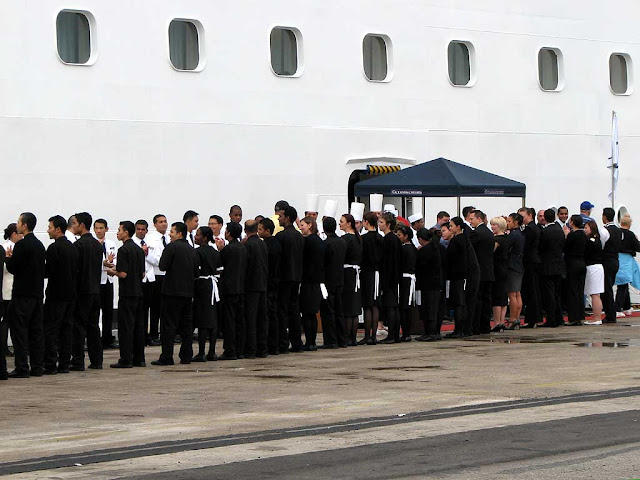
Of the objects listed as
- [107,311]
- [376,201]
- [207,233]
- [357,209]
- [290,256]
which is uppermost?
[376,201]

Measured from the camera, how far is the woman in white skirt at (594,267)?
20.4m

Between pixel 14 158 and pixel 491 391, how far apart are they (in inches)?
336

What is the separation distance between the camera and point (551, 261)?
19969 mm

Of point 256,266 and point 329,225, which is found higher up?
point 329,225

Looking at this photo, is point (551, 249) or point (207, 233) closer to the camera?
point (207, 233)

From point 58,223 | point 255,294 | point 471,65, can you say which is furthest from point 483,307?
point 58,223

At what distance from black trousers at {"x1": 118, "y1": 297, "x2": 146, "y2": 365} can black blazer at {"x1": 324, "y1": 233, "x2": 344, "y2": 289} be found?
2712 millimetres

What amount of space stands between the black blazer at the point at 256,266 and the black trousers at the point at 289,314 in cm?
59

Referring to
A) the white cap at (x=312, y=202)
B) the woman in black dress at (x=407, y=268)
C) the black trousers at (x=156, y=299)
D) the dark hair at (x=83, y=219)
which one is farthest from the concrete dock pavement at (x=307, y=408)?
the white cap at (x=312, y=202)

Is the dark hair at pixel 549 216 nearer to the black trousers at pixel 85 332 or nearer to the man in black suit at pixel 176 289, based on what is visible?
the man in black suit at pixel 176 289

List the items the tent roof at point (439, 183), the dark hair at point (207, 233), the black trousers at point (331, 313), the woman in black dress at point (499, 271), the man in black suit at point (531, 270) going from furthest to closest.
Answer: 1. the tent roof at point (439, 183)
2. the man in black suit at point (531, 270)
3. the woman in black dress at point (499, 271)
4. the black trousers at point (331, 313)
5. the dark hair at point (207, 233)

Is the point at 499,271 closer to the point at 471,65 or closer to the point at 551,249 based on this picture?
the point at 551,249

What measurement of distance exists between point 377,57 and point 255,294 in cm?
751

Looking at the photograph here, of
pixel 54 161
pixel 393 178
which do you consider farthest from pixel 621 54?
pixel 54 161
